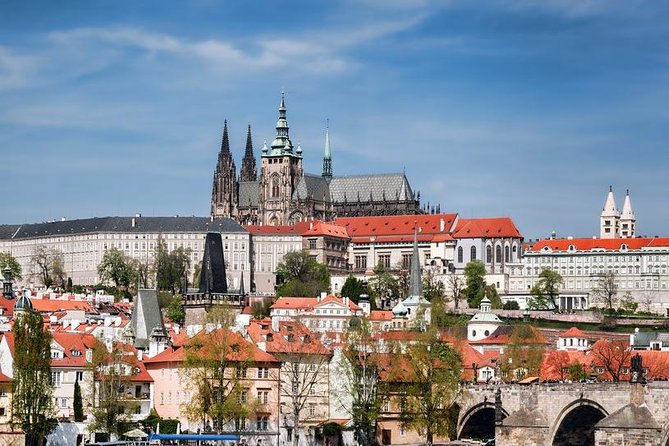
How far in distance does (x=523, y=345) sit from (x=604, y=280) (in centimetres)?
8475

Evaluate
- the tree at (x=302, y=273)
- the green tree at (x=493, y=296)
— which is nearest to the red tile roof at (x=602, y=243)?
the green tree at (x=493, y=296)

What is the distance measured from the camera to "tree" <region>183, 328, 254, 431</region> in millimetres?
69312

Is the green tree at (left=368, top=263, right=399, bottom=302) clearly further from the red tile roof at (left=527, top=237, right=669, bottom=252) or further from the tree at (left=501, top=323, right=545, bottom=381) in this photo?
the tree at (left=501, top=323, right=545, bottom=381)

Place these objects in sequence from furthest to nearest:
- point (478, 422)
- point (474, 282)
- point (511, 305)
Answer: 1. point (474, 282)
2. point (511, 305)
3. point (478, 422)

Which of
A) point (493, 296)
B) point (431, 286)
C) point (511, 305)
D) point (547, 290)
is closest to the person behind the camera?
point (511, 305)

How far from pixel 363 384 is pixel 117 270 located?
112 metres

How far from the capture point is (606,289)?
7008 inches

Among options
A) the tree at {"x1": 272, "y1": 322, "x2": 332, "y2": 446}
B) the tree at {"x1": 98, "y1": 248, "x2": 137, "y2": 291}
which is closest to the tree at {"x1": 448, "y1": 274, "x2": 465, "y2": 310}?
the tree at {"x1": 98, "y1": 248, "x2": 137, "y2": 291}

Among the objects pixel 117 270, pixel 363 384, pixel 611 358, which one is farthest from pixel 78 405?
pixel 117 270

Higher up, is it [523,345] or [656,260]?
[656,260]

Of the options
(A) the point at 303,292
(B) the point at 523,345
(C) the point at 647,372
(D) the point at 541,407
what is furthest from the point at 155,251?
(D) the point at 541,407

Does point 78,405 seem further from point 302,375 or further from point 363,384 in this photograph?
point 363,384

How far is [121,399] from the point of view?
71.6 metres

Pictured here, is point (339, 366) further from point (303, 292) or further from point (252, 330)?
point (303, 292)
